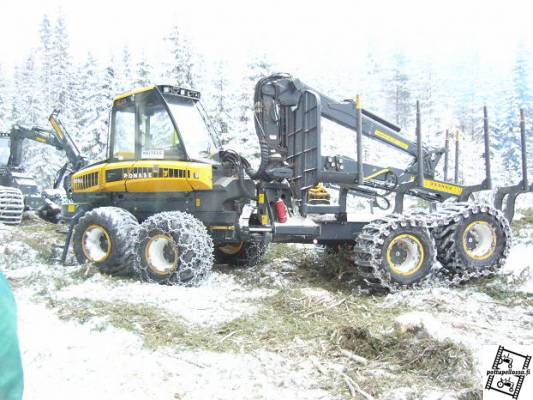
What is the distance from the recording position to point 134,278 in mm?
7914

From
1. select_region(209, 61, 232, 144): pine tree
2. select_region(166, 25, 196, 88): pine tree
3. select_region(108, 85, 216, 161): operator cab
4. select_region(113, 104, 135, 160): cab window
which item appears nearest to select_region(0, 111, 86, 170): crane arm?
select_region(113, 104, 135, 160): cab window

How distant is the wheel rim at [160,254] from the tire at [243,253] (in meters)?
2.05

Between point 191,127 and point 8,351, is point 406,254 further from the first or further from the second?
point 8,351

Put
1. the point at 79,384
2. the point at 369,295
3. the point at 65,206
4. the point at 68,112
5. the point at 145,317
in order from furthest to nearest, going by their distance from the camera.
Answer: the point at 68,112
the point at 65,206
the point at 369,295
the point at 145,317
the point at 79,384

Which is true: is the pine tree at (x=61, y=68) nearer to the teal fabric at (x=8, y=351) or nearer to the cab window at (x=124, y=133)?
the cab window at (x=124, y=133)

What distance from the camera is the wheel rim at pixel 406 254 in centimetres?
709

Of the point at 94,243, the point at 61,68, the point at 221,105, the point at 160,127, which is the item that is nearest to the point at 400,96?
the point at 61,68

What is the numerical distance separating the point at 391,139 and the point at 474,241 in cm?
200

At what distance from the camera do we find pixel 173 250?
7.52 meters

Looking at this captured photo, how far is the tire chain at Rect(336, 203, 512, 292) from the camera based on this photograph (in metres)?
6.91

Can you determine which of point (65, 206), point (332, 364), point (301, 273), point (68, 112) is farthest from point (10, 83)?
point (332, 364)

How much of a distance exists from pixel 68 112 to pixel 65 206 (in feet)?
97.1

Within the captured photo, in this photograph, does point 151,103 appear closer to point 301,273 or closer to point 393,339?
point 301,273

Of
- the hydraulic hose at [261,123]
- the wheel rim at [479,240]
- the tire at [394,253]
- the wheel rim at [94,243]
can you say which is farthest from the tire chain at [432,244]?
the wheel rim at [94,243]
